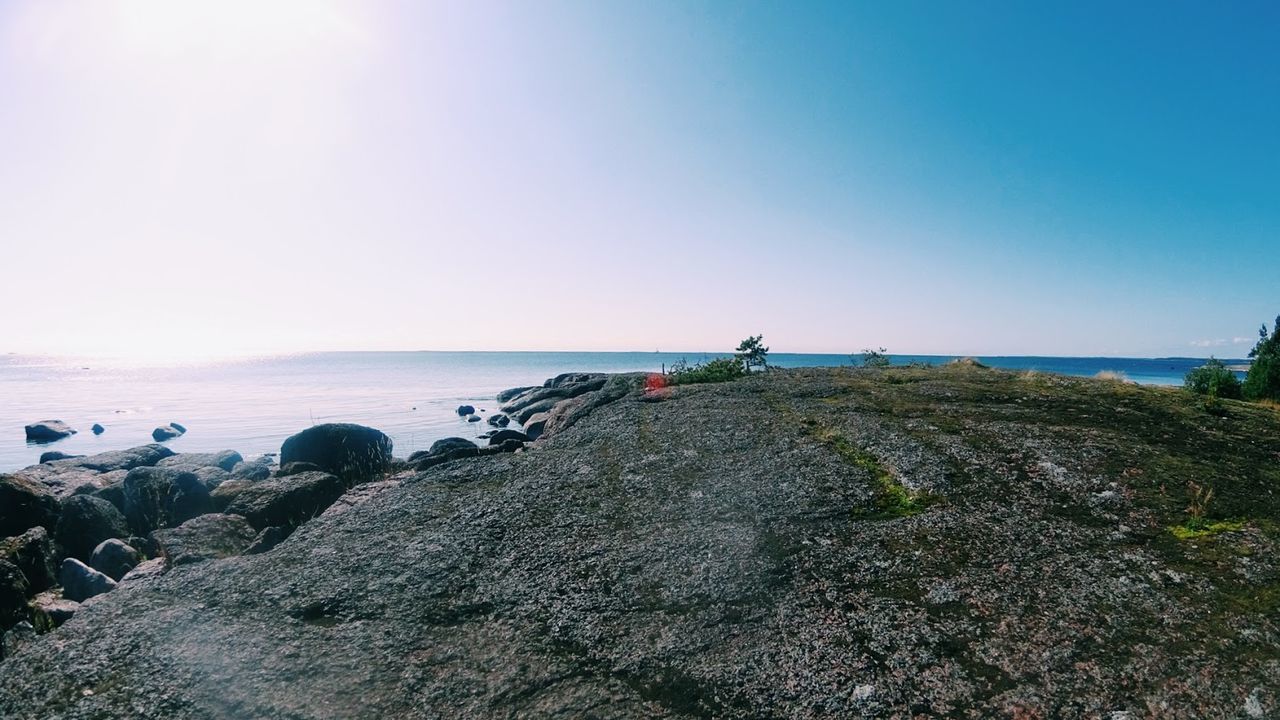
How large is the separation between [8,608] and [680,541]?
37.1 feet

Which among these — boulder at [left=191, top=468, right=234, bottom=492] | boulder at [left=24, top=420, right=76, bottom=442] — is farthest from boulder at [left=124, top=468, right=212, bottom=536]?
boulder at [left=24, top=420, right=76, bottom=442]

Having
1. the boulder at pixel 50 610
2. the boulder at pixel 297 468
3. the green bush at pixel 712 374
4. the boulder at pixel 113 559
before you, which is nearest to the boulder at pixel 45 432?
the boulder at pixel 297 468

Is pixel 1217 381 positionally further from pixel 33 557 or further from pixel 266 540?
pixel 33 557

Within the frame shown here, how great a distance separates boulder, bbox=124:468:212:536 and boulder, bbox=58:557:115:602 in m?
3.68

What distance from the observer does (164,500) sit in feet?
51.4

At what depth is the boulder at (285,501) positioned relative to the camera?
10.9 metres

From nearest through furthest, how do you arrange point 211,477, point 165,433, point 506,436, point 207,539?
point 207,539, point 211,477, point 506,436, point 165,433

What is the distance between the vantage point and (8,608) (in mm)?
9500

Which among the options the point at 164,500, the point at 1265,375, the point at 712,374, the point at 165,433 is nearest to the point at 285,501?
the point at 164,500

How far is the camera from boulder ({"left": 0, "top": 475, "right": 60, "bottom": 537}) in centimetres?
1328

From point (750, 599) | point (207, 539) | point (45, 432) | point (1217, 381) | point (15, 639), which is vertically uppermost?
point (1217, 381)

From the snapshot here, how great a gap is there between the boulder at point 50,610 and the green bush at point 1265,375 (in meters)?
27.5

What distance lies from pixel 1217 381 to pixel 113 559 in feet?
88.4

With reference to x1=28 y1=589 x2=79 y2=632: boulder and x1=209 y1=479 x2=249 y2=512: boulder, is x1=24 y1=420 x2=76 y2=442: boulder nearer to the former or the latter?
x1=209 y1=479 x2=249 y2=512: boulder
